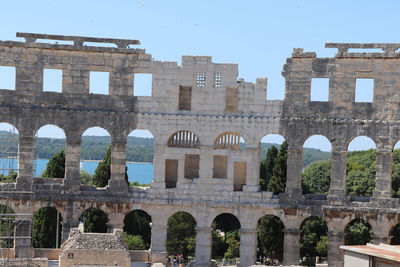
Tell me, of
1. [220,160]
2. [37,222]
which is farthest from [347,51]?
[37,222]

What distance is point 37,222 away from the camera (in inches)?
2094

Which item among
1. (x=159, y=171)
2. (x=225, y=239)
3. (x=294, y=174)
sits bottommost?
(x=225, y=239)

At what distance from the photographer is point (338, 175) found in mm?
42500

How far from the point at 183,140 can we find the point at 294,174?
21.2 feet

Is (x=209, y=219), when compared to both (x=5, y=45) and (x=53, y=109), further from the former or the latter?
(x=5, y=45)

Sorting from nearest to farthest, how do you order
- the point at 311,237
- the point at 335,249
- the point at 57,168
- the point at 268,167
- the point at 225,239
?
the point at 335,249 → the point at 57,168 → the point at 311,237 → the point at 225,239 → the point at 268,167

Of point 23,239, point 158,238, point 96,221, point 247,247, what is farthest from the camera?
point 96,221

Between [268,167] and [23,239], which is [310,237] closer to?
[268,167]

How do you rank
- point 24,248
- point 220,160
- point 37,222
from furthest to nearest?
point 37,222, point 220,160, point 24,248

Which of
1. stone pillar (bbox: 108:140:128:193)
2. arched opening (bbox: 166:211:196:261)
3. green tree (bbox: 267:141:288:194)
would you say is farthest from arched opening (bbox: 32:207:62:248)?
green tree (bbox: 267:141:288:194)

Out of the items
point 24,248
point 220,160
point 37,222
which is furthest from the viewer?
point 37,222

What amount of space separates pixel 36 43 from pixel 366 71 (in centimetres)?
1786

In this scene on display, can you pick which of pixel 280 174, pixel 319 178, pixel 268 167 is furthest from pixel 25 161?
pixel 319 178

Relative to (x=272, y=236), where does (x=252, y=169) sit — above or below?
above
